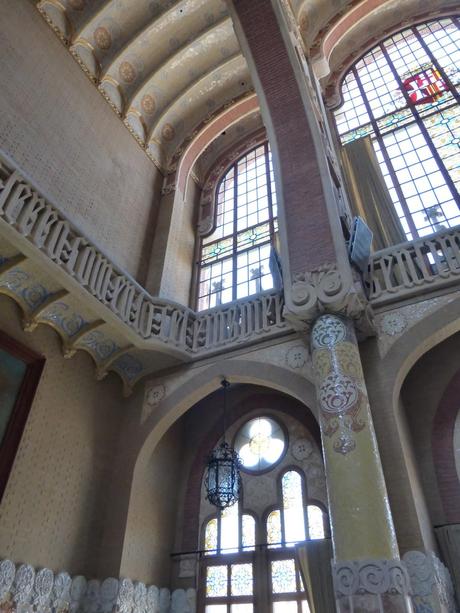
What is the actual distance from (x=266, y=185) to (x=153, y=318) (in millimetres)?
6273

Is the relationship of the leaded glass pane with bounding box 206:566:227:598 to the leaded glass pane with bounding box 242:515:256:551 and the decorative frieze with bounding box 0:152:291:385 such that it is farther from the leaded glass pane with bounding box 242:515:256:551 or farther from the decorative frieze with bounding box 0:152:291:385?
the decorative frieze with bounding box 0:152:291:385

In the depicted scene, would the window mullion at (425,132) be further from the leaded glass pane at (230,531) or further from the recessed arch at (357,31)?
the leaded glass pane at (230,531)

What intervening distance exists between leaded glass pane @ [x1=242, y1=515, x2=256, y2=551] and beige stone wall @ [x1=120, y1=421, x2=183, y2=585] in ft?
4.35

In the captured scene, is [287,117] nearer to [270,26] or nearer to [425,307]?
[270,26]

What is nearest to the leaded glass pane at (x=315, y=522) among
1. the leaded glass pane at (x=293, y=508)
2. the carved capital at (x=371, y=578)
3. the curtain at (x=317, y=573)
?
the leaded glass pane at (x=293, y=508)

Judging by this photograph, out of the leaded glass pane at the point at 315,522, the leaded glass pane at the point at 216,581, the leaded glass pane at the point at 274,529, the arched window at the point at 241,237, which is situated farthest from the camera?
the arched window at the point at 241,237

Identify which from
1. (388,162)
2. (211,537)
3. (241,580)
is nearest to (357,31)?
(388,162)

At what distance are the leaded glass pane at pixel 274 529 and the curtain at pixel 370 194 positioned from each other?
5.32 metres

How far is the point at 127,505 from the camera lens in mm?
7602

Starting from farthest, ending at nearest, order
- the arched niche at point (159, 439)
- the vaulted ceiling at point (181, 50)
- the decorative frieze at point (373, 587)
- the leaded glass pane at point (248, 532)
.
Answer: the vaulted ceiling at point (181, 50)
the leaded glass pane at point (248, 532)
the arched niche at point (159, 439)
the decorative frieze at point (373, 587)

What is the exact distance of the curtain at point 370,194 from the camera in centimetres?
956

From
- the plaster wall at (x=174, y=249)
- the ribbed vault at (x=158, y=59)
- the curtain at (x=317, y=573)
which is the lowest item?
the curtain at (x=317, y=573)

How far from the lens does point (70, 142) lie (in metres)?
9.90

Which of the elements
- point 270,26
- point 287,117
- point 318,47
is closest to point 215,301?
point 287,117
